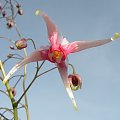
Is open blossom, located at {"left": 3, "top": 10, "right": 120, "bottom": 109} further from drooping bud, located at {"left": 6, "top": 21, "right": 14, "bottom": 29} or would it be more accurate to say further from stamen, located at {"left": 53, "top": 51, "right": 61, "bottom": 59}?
drooping bud, located at {"left": 6, "top": 21, "right": 14, "bottom": 29}

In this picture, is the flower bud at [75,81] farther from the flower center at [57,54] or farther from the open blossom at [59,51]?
the flower center at [57,54]

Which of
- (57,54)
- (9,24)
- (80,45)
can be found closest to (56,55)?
(57,54)

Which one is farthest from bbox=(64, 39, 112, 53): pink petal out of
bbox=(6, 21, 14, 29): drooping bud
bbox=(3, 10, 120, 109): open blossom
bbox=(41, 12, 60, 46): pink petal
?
bbox=(6, 21, 14, 29): drooping bud

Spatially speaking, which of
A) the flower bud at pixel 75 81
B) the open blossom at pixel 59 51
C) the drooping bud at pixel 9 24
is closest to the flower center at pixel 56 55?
the open blossom at pixel 59 51

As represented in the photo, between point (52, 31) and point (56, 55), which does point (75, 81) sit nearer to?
point (56, 55)

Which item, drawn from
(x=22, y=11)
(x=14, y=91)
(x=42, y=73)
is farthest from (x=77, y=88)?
(x=22, y=11)
